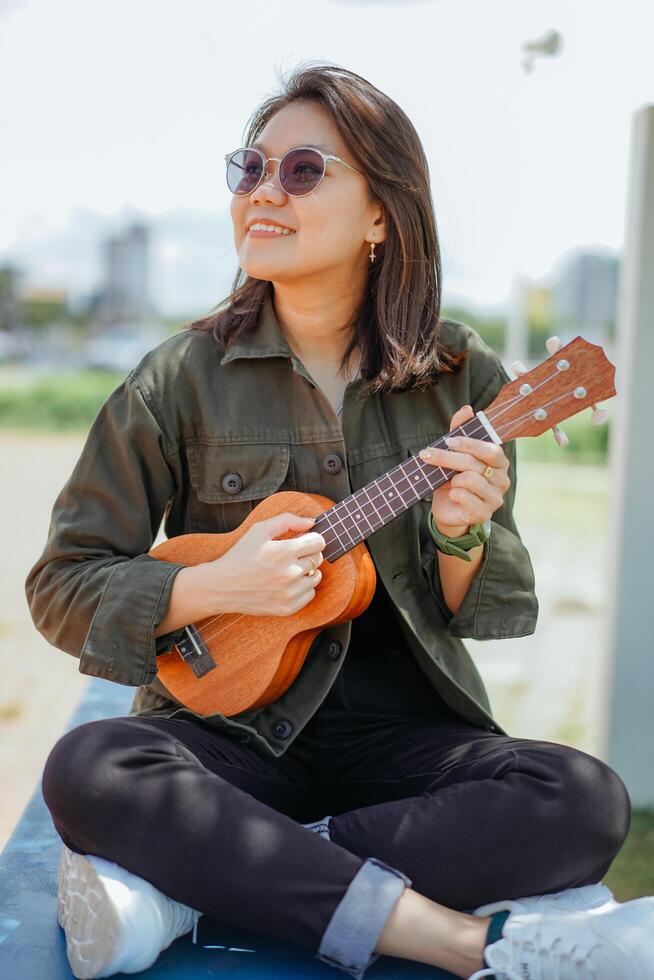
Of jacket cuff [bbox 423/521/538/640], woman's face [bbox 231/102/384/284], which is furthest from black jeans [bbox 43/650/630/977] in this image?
woman's face [bbox 231/102/384/284]

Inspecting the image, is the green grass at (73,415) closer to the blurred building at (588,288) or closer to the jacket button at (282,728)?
the jacket button at (282,728)

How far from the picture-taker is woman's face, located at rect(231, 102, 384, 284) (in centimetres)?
221

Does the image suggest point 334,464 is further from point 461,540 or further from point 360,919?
point 360,919

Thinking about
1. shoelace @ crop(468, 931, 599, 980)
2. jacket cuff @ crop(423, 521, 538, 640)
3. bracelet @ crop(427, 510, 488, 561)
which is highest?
bracelet @ crop(427, 510, 488, 561)

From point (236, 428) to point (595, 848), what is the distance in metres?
1.09

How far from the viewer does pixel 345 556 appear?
2.08 metres

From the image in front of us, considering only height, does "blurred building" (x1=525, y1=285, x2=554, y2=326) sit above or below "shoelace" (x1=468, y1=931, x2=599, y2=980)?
above

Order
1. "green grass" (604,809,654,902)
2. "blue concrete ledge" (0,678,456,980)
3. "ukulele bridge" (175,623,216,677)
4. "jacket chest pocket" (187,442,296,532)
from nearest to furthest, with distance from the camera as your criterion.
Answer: "blue concrete ledge" (0,678,456,980) → "ukulele bridge" (175,623,216,677) → "jacket chest pocket" (187,442,296,532) → "green grass" (604,809,654,902)

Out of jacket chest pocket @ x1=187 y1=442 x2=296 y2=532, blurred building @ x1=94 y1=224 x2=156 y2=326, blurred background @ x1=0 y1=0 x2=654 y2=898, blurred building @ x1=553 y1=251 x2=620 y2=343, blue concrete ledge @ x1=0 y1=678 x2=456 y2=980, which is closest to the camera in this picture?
blue concrete ledge @ x1=0 y1=678 x2=456 y2=980

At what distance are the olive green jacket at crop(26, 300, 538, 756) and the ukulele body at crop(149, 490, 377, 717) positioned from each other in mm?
49

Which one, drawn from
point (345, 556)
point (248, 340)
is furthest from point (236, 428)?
point (345, 556)

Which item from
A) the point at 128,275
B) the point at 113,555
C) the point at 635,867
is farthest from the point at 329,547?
the point at 128,275

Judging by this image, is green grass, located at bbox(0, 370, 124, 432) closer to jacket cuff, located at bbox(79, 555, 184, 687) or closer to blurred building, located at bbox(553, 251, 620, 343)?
A: jacket cuff, located at bbox(79, 555, 184, 687)

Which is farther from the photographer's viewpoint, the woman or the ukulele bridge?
the ukulele bridge
